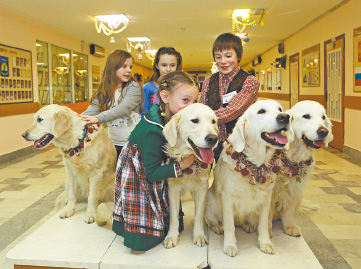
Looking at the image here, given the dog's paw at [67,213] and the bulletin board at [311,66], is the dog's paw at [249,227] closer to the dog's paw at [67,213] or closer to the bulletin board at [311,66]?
the dog's paw at [67,213]

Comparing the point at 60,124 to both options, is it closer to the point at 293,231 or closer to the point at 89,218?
the point at 89,218

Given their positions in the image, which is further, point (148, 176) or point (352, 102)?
point (352, 102)

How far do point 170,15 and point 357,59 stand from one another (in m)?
3.85

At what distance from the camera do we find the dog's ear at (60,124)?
2.20 metres

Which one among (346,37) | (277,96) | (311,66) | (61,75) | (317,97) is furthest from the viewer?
(277,96)

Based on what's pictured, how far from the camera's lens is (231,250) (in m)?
1.77

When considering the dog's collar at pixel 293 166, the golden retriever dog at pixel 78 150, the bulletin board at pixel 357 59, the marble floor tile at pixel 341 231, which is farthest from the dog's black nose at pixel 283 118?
the bulletin board at pixel 357 59

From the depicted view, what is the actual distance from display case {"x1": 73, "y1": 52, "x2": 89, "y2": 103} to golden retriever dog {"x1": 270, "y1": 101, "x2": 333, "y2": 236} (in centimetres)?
909

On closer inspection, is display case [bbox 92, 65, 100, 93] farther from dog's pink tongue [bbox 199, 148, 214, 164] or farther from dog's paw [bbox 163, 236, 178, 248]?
dog's pink tongue [bbox 199, 148, 214, 164]

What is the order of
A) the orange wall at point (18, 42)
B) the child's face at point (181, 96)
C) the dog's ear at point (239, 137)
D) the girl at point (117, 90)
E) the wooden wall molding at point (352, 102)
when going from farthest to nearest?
the orange wall at point (18, 42)
the wooden wall molding at point (352, 102)
the girl at point (117, 90)
the child's face at point (181, 96)
the dog's ear at point (239, 137)

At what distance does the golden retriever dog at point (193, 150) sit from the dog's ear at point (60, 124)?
A: 2.66 feet

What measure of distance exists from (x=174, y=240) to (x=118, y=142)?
1357mm

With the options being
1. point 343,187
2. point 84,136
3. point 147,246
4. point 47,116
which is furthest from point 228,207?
point 343,187

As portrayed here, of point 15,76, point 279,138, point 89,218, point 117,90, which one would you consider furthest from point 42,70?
point 279,138
